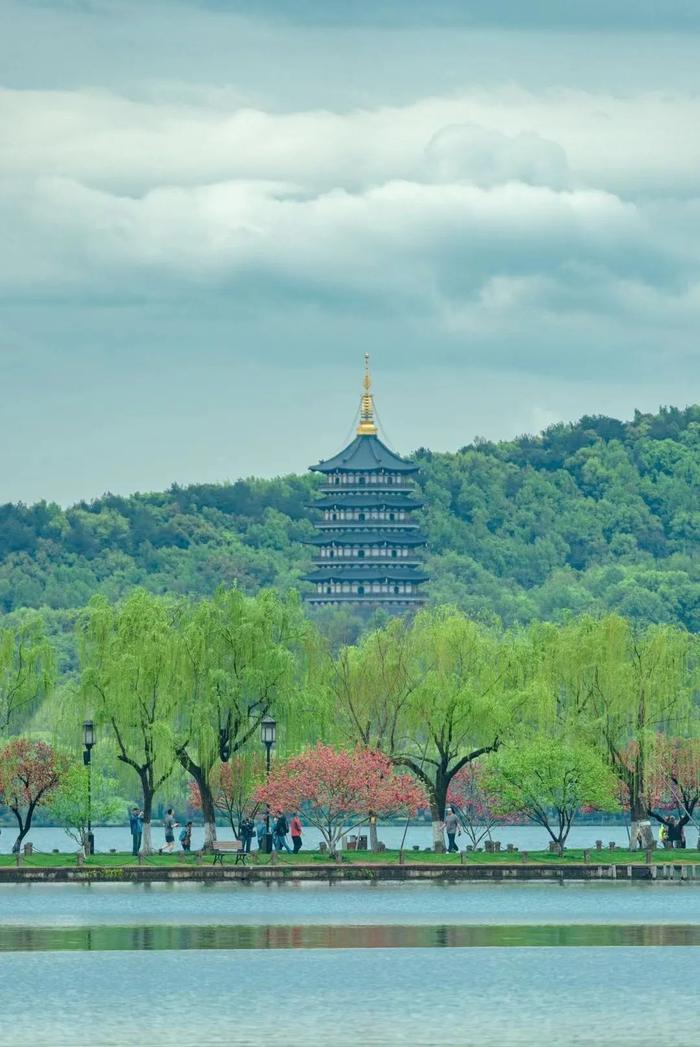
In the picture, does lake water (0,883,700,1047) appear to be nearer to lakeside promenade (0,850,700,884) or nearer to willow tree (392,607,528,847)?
lakeside promenade (0,850,700,884)

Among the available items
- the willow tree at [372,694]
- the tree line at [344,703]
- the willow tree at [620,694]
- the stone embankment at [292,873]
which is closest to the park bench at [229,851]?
the stone embankment at [292,873]

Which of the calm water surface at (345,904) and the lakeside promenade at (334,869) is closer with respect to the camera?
the calm water surface at (345,904)

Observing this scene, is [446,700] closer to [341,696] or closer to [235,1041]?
[341,696]

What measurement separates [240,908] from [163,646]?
13242 millimetres

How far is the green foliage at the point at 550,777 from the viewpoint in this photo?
237 feet

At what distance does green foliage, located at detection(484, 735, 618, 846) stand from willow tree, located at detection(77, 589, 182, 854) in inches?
358

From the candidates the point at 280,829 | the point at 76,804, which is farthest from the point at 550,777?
the point at 76,804

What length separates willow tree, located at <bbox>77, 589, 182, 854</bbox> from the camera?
7069cm

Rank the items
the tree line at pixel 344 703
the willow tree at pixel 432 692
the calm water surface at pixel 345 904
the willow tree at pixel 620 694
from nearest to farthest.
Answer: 1. the calm water surface at pixel 345 904
2. the tree line at pixel 344 703
3. the willow tree at pixel 432 692
4. the willow tree at pixel 620 694

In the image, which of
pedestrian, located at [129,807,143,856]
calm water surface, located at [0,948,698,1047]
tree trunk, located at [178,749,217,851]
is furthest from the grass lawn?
calm water surface, located at [0,948,698,1047]

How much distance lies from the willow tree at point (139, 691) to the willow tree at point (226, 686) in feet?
1.87

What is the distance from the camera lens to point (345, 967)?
46.5m

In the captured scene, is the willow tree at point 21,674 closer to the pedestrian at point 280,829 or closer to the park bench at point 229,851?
the pedestrian at point 280,829

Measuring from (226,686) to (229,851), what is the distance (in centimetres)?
498
